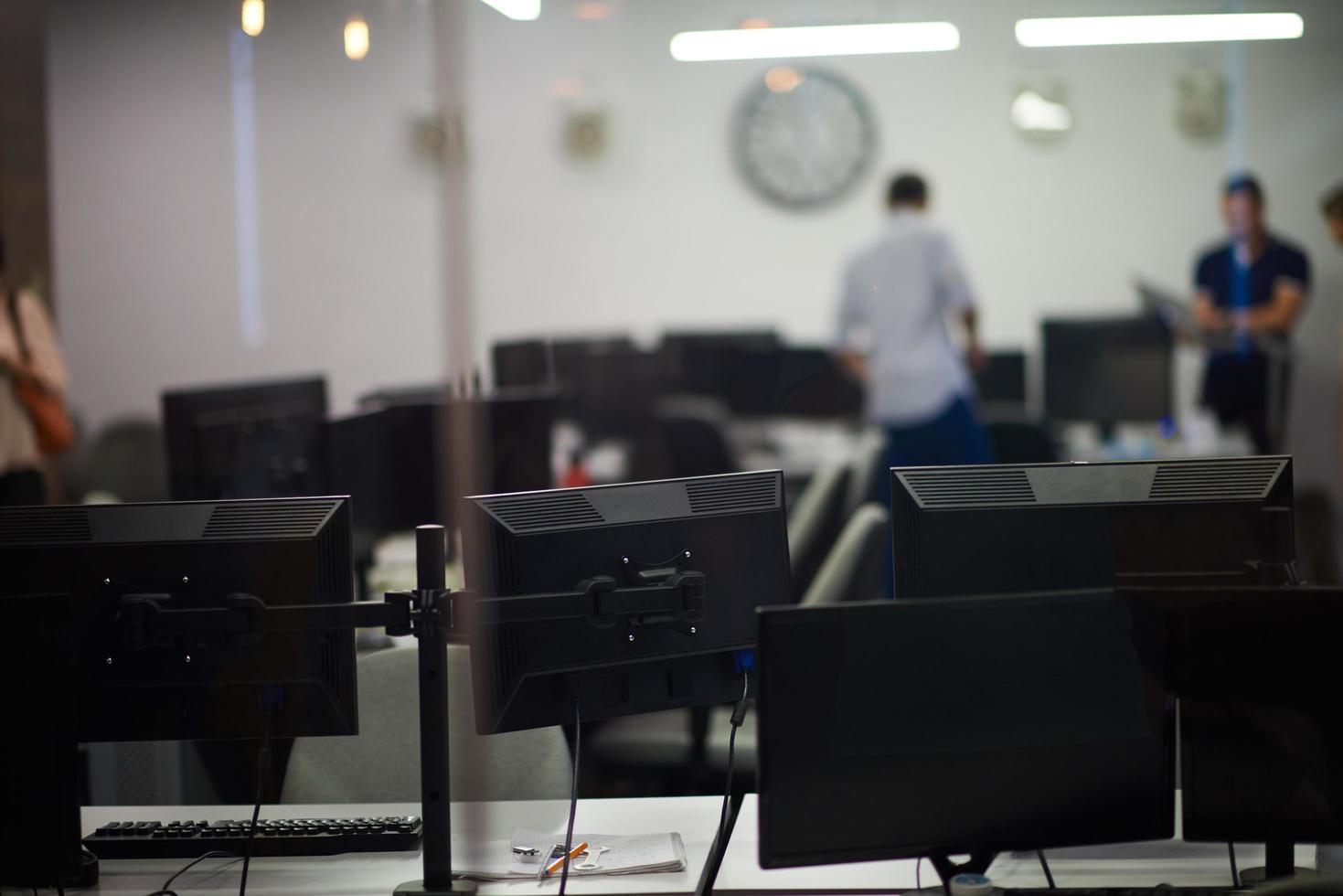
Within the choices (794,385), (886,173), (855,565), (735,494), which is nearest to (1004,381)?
(794,385)

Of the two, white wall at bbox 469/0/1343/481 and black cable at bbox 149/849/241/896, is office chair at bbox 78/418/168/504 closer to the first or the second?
white wall at bbox 469/0/1343/481

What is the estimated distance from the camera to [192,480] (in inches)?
104

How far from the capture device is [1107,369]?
4738 mm

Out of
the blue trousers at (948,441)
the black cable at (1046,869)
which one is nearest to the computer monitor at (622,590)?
the black cable at (1046,869)

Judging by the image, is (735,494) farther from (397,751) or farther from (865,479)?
(865,479)

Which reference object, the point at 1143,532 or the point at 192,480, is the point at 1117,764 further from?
the point at 192,480

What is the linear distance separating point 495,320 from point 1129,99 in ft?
10.6

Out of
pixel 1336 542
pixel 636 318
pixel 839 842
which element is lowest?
pixel 1336 542

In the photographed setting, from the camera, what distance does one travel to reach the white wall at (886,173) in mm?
5891

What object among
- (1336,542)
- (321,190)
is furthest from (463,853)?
(321,190)

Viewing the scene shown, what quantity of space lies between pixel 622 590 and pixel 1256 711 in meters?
0.71

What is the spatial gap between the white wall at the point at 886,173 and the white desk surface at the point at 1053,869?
15.6ft

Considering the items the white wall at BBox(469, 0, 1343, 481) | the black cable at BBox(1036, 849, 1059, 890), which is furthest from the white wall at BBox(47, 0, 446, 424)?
the black cable at BBox(1036, 849, 1059, 890)

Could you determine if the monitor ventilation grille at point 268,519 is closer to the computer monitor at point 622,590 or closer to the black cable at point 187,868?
the computer monitor at point 622,590
